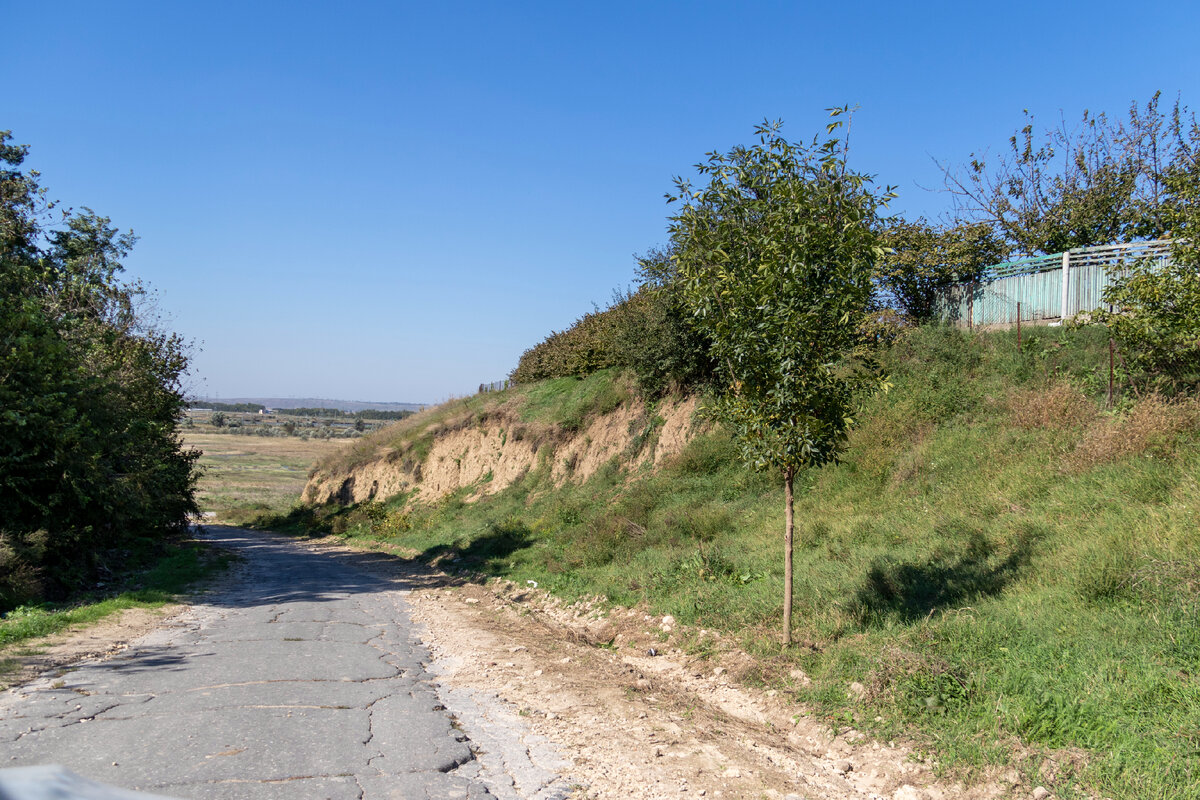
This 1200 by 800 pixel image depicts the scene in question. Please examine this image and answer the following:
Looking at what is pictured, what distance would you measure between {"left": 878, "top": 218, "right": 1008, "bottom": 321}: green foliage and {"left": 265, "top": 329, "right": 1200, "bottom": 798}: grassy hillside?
10.8ft

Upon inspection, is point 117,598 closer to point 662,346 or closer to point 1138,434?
point 662,346

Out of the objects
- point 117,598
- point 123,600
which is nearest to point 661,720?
point 123,600

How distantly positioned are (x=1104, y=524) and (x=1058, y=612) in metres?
2.06

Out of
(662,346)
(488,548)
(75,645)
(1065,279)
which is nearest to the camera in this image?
(75,645)

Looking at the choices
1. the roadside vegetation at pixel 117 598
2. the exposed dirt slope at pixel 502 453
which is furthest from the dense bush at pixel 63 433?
the exposed dirt slope at pixel 502 453

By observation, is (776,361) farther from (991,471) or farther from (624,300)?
(624,300)

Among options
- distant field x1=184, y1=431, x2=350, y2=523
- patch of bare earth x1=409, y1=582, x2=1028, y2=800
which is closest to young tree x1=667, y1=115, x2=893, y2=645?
patch of bare earth x1=409, y1=582, x2=1028, y2=800

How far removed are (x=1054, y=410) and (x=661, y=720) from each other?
9.41 metres

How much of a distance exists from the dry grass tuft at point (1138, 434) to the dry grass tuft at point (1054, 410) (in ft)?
3.16

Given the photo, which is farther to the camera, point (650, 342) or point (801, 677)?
point (650, 342)

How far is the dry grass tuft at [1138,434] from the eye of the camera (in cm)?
1027

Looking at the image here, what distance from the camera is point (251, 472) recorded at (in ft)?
257

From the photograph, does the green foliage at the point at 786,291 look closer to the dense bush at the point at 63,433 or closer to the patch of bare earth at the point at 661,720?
the patch of bare earth at the point at 661,720

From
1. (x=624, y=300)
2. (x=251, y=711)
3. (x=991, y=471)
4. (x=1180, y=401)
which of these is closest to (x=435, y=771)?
(x=251, y=711)
